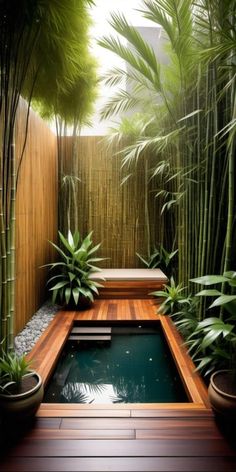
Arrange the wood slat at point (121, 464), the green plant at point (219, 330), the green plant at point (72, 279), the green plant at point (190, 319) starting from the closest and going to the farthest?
the wood slat at point (121, 464) < the green plant at point (219, 330) < the green plant at point (190, 319) < the green plant at point (72, 279)

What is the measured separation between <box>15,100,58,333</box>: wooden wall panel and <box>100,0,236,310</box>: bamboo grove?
1.10 metres

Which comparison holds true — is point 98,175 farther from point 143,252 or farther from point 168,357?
point 168,357

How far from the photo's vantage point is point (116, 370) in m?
1.99

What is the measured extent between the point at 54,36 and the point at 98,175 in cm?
245

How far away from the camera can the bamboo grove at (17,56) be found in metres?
1.31

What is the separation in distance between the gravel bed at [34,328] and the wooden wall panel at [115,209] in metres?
1.39

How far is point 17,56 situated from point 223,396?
2024 mm

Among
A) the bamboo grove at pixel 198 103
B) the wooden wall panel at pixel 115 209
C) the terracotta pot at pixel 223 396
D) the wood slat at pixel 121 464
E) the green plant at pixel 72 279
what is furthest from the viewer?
the wooden wall panel at pixel 115 209

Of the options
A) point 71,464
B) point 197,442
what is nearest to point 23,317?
point 71,464

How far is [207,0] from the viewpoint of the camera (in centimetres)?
159

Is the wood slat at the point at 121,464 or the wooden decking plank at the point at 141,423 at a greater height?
the wood slat at the point at 121,464

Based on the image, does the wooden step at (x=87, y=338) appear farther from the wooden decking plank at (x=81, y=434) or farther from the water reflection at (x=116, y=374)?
the wooden decking plank at (x=81, y=434)

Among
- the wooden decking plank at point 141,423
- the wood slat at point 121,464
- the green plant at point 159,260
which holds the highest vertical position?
the green plant at point 159,260

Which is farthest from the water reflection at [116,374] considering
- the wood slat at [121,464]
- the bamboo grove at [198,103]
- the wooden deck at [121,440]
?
the bamboo grove at [198,103]
